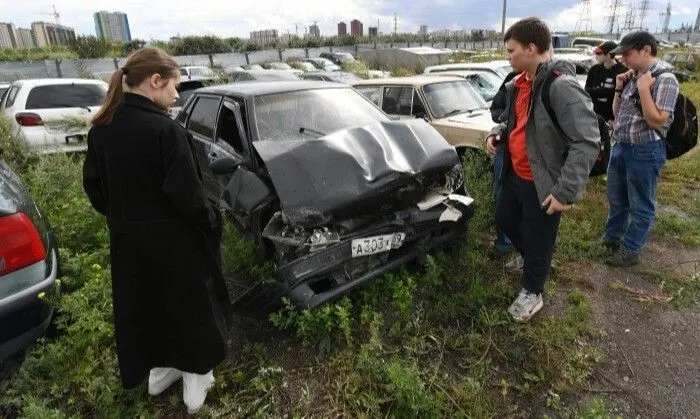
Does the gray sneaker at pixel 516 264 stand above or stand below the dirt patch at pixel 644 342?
above

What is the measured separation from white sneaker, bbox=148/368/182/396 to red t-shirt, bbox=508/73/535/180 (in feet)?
8.06

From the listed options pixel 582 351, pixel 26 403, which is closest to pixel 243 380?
pixel 26 403

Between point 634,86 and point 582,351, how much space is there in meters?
2.08

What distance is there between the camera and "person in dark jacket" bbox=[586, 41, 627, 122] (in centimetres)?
497

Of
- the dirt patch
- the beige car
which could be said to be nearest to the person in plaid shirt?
the dirt patch

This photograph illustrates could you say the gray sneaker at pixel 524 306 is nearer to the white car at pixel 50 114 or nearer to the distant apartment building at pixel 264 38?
the white car at pixel 50 114

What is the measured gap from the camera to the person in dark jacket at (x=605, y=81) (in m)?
4.97

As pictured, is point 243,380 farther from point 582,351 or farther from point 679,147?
point 679,147

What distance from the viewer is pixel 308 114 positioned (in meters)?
3.79

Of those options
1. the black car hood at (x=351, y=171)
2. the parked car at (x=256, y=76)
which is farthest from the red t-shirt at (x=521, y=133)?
the parked car at (x=256, y=76)

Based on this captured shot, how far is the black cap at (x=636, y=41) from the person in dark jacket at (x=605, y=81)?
1976 millimetres

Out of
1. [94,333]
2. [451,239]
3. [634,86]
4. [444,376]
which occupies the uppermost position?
[634,86]

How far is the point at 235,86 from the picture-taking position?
4.32m

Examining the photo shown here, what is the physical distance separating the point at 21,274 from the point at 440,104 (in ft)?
16.9
